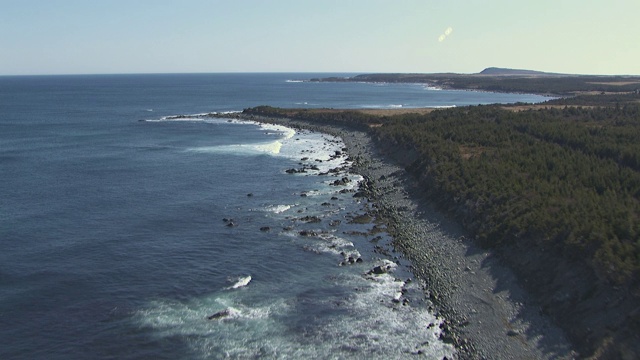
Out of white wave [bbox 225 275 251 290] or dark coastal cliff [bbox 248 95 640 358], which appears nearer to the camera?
dark coastal cliff [bbox 248 95 640 358]

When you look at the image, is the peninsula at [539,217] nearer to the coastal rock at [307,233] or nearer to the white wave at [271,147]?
the coastal rock at [307,233]

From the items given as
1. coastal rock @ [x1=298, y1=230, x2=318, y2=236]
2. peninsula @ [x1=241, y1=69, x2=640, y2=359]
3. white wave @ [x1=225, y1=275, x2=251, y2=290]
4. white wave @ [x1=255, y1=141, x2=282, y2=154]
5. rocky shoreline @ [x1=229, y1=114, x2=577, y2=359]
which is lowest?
white wave @ [x1=255, y1=141, x2=282, y2=154]

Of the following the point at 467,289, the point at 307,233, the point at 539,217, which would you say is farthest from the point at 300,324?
the point at 539,217

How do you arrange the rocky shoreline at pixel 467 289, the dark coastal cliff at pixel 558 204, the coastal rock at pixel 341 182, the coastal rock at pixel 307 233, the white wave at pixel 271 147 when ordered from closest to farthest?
the rocky shoreline at pixel 467 289
the dark coastal cliff at pixel 558 204
the coastal rock at pixel 307 233
the coastal rock at pixel 341 182
the white wave at pixel 271 147

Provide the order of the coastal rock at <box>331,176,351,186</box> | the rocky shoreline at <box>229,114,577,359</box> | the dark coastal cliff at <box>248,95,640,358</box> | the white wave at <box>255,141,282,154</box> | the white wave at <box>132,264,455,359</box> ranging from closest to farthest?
the rocky shoreline at <box>229,114,577,359</box> → the dark coastal cliff at <box>248,95,640,358</box> → the white wave at <box>132,264,455,359</box> → the coastal rock at <box>331,176,351,186</box> → the white wave at <box>255,141,282,154</box>

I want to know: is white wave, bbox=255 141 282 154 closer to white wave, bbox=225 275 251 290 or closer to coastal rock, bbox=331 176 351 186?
coastal rock, bbox=331 176 351 186

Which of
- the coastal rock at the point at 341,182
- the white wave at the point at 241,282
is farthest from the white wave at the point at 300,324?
the coastal rock at the point at 341,182

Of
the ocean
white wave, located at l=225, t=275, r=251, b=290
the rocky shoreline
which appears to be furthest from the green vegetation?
white wave, located at l=225, t=275, r=251, b=290
